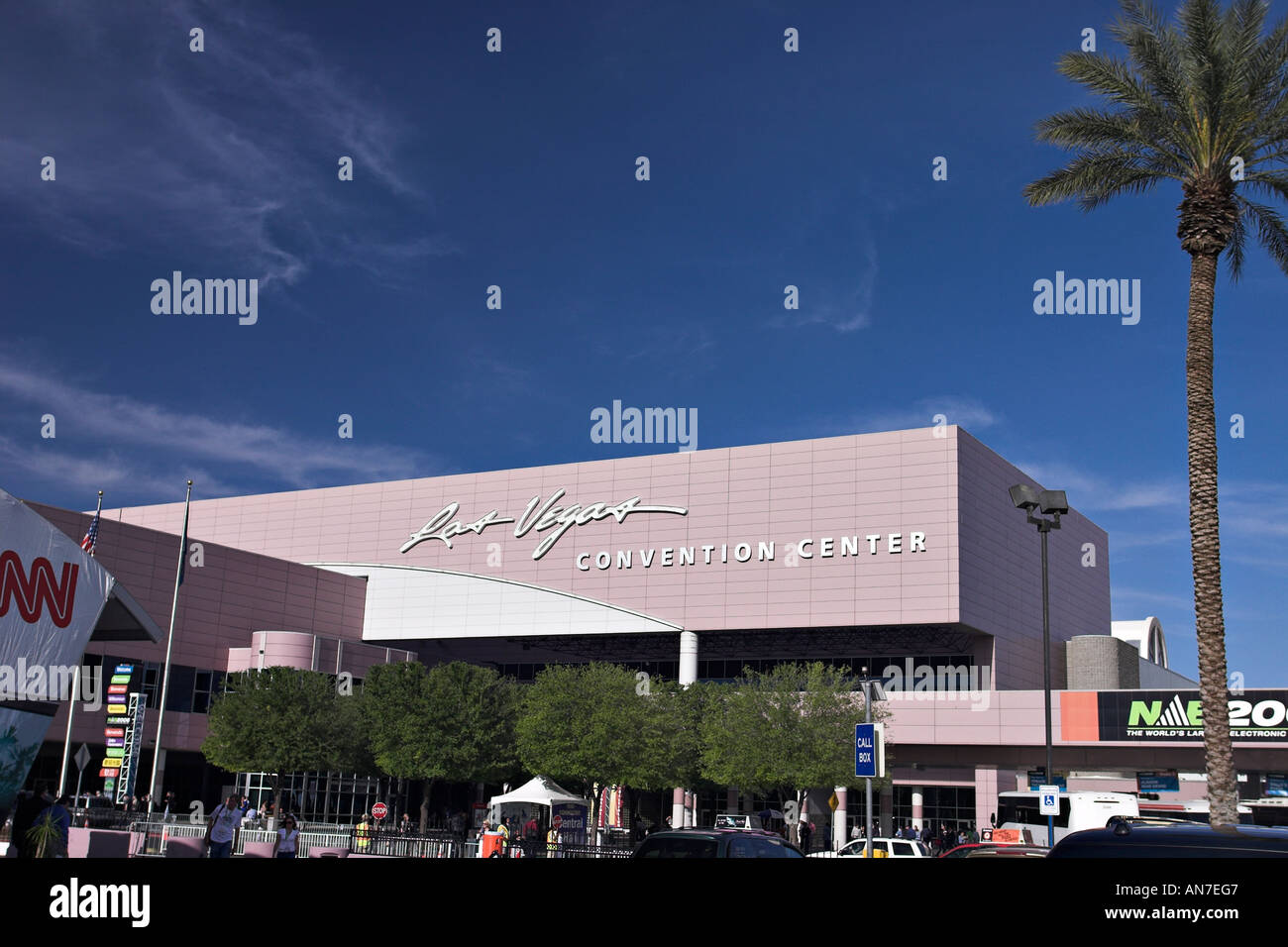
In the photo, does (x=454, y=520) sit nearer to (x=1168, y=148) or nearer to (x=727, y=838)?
(x=1168, y=148)

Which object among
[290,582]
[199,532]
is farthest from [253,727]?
[199,532]

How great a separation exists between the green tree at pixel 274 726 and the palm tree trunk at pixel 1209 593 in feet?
148

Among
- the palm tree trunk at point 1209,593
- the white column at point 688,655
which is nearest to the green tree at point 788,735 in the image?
the white column at point 688,655

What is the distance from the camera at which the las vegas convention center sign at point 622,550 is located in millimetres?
67925

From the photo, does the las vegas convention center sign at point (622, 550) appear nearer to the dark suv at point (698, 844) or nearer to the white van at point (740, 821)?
the white van at point (740, 821)

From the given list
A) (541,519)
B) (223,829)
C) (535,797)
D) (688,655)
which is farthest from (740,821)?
(223,829)

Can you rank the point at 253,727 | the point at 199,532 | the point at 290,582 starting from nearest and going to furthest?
the point at 253,727, the point at 290,582, the point at 199,532

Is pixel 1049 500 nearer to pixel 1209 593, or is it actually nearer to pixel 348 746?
pixel 1209 593

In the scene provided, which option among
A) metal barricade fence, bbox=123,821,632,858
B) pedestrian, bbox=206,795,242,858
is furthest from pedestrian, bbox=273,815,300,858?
metal barricade fence, bbox=123,821,632,858

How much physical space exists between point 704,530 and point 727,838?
57.0m

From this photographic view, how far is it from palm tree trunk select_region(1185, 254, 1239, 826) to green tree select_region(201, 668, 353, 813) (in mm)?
45172

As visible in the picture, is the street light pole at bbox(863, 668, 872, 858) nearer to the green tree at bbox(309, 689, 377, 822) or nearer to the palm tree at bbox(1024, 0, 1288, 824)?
the palm tree at bbox(1024, 0, 1288, 824)

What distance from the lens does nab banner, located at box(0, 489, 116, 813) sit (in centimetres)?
1491
